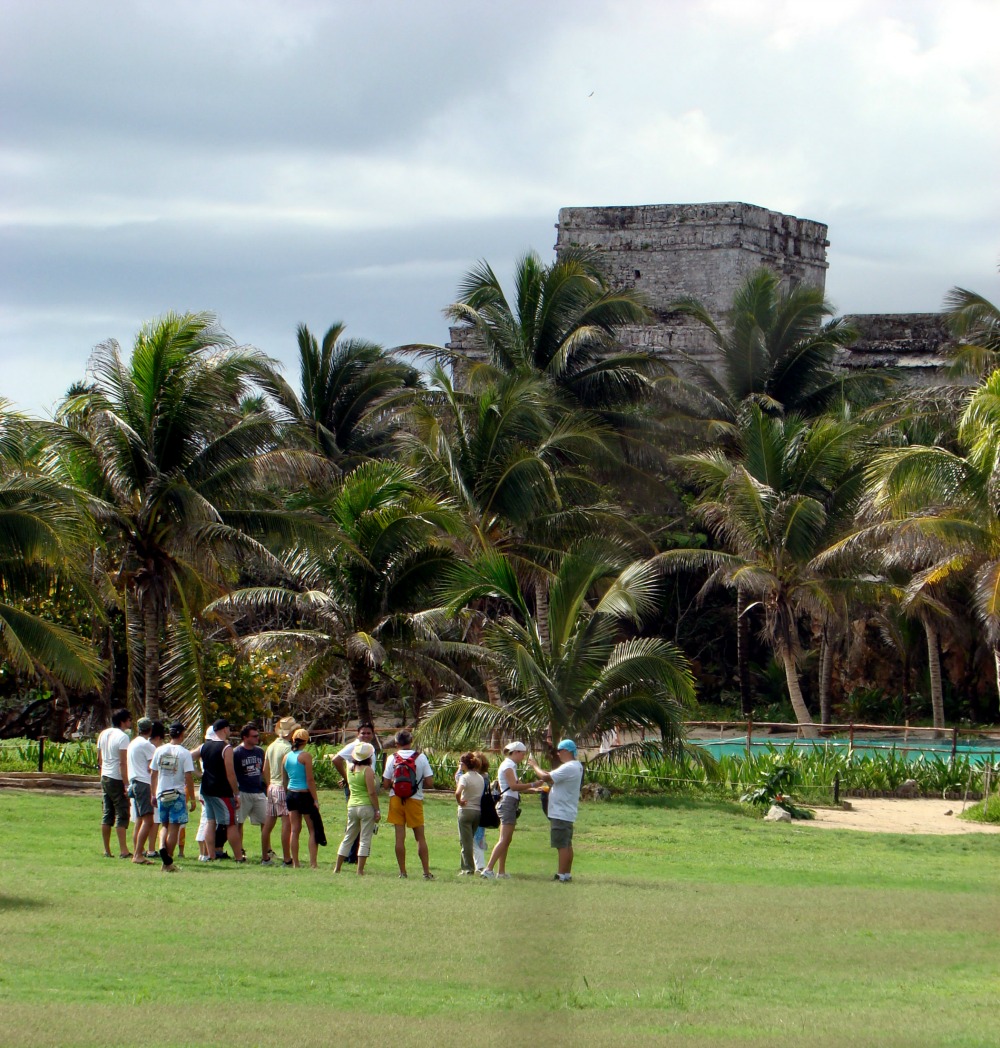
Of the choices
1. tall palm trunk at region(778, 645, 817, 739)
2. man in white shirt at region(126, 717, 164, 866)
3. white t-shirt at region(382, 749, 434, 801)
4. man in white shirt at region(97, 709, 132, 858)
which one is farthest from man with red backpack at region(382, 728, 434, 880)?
tall palm trunk at region(778, 645, 817, 739)

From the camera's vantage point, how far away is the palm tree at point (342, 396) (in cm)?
3039

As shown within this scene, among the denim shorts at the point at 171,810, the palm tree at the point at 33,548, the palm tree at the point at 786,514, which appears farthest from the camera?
the palm tree at the point at 786,514

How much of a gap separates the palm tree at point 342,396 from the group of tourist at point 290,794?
18028 mm

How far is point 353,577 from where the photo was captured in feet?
68.2

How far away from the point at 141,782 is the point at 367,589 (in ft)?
30.5

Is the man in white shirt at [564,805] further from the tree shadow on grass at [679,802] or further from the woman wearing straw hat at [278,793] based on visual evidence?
the tree shadow on grass at [679,802]

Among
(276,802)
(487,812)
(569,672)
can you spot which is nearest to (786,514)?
(569,672)

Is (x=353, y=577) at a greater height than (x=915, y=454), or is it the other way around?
(x=915, y=454)

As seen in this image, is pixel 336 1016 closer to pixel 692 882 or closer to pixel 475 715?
pixel 692 882

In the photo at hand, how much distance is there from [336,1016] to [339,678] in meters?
18.5

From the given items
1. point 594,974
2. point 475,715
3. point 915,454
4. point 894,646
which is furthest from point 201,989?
point 894,646

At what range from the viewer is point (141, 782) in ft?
38.3

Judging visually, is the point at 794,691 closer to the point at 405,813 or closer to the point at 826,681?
the point at 826,681

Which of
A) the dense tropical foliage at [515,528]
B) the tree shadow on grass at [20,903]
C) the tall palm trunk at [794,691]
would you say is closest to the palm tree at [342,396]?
the dense tropical foliage at [515,528]
